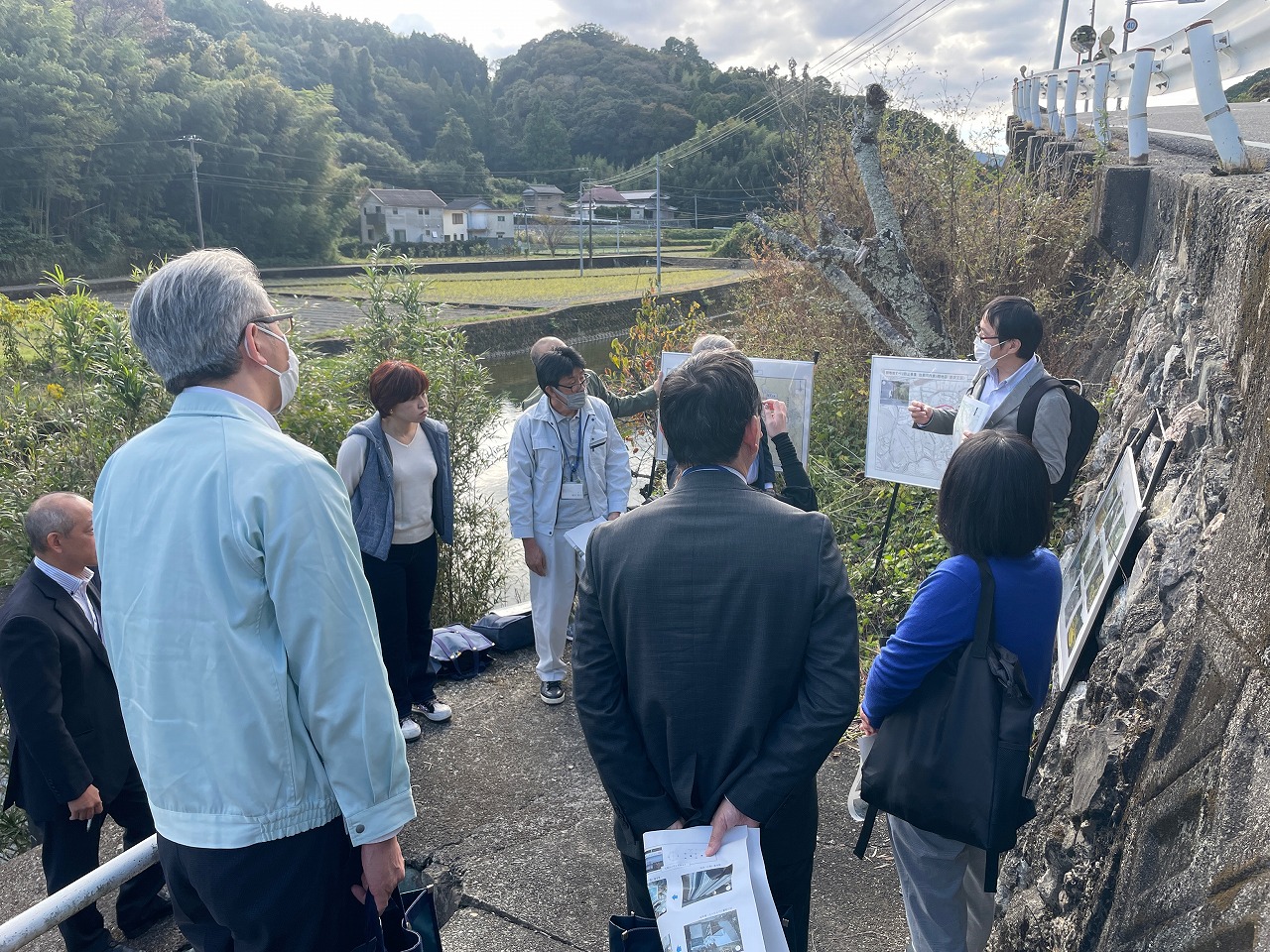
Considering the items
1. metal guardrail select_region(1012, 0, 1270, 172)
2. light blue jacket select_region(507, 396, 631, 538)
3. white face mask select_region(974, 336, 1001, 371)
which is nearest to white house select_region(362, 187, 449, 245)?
metal guardrail select_region(1012, 0, 1270, 172)

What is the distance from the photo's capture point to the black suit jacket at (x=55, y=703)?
2.63 metres

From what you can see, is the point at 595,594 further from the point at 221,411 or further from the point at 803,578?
the point at 221,411

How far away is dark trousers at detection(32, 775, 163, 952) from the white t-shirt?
1.36 meters

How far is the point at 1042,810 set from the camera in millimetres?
2453

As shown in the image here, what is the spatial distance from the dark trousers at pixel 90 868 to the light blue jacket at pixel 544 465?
1877mm

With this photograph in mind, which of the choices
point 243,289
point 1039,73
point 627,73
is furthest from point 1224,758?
point 627,73

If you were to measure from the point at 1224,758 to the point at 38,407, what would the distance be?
8064 millimetres

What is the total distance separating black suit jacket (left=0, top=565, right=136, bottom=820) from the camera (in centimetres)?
Answer: 263

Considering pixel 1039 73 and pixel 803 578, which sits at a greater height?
pixel 1039 73

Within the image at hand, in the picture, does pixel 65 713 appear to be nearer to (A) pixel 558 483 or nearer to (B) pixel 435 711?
(B) pixel 435 711

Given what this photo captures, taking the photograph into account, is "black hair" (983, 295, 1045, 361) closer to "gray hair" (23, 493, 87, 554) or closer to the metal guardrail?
the metal guardrail

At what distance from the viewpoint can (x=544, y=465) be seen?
13.3ft

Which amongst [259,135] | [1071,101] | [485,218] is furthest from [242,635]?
[485,218]

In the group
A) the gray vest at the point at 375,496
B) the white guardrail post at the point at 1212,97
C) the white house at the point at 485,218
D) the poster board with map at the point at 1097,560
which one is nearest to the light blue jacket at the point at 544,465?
the gray vest at the point at 375,496
